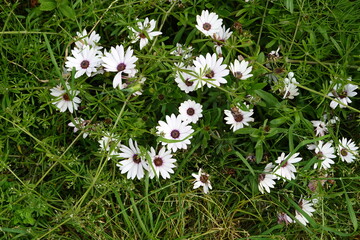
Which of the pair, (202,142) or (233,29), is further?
(233,29)

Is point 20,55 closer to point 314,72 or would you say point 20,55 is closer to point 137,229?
point 137,229

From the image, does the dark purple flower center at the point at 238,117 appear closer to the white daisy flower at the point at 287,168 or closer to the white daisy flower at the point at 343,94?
the white daisy flower at the point at 287,168

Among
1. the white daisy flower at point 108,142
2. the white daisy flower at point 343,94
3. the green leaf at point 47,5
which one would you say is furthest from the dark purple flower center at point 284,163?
the green leaf at point 47,5

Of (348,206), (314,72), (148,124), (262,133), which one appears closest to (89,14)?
(148,124)

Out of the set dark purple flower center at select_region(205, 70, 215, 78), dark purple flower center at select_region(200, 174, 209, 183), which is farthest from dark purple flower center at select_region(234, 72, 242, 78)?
dark purple flower center at select_region(200, 174, 209, 183)

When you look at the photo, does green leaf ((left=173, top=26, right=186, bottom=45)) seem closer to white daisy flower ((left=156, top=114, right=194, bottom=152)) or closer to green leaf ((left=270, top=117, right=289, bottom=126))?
white daisy flower ((left=156, top=114, right=194, bottom=152))

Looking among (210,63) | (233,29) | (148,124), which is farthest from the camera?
(233,29)
